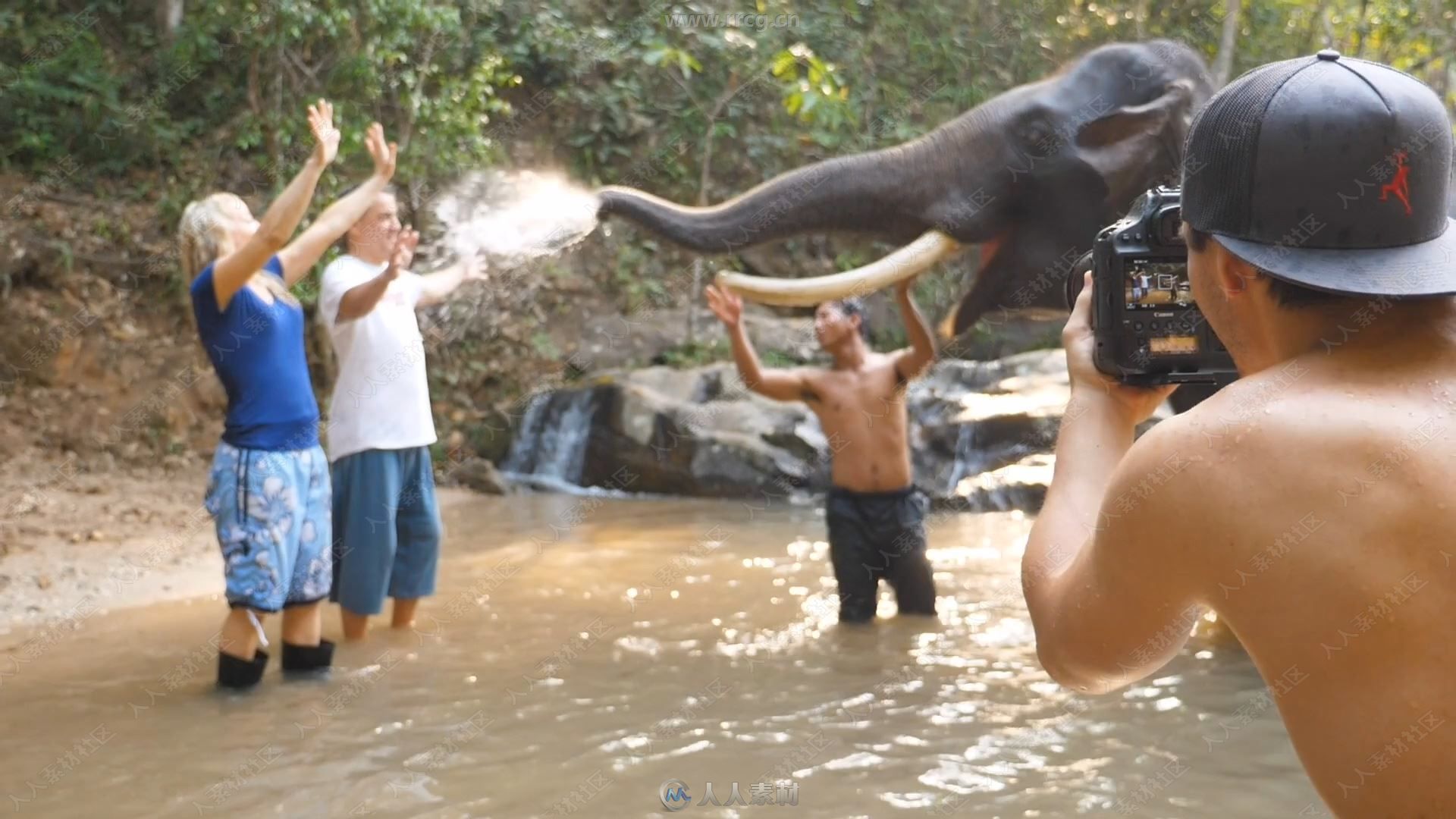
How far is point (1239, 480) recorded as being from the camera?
1.22m

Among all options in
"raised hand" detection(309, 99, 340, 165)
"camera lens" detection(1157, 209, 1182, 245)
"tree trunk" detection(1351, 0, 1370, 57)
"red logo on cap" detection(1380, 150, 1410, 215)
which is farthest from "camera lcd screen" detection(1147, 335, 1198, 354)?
"tree trunk" detection(1351, 0, 1370, 57)

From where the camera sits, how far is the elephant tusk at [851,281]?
3914 mm

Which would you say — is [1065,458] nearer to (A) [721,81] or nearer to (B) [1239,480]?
(B) [1239,480]

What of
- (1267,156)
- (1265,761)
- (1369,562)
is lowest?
(1265,761)

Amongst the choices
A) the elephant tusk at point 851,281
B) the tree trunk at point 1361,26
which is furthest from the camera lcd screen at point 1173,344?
the tree trunk at point 1361,26

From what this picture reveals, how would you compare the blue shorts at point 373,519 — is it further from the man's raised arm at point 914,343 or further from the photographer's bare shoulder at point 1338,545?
the photographer's bare shoulder at point 1338,545

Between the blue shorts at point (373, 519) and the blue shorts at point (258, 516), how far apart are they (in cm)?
54

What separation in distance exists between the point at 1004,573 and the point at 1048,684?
6.97ft

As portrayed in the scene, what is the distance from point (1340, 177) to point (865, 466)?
13.6ft

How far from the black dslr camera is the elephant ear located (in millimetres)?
2666

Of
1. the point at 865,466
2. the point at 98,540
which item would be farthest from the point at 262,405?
the point at 98,540

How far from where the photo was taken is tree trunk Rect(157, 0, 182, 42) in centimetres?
1123

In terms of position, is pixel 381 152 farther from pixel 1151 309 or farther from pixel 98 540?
pixel 98 540

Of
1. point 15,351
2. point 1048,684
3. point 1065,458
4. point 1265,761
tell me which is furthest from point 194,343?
point 1065,458
